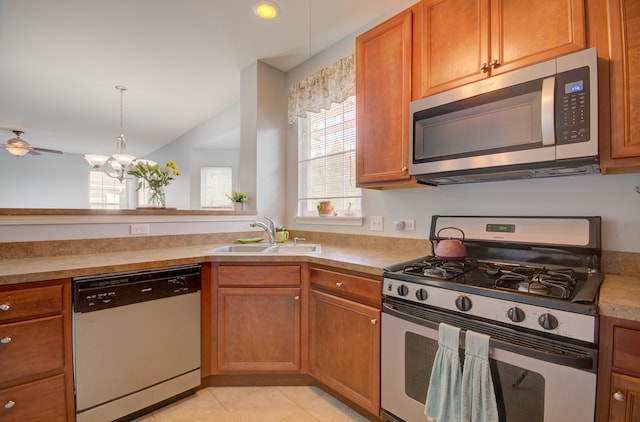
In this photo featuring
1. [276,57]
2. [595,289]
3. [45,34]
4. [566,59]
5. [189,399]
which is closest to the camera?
[595,289]

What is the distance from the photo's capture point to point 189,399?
5.94 ft

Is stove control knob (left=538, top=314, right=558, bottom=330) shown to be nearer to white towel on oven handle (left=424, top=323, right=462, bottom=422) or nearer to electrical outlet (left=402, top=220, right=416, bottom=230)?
white towel on oven handle (left=424, top=323, right=462, bottom=422)

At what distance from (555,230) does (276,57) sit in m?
2.62

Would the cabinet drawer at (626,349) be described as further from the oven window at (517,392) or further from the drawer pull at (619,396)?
the oven window at (517,392)

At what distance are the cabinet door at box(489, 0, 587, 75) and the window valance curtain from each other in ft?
3.68

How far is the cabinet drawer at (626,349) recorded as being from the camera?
0.86 m

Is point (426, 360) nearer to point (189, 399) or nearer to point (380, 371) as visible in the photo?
point (380, 371)

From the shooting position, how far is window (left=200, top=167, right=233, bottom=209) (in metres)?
5.40

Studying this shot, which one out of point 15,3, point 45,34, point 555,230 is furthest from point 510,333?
point 45,34

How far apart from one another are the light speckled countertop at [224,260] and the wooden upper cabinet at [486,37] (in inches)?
38.3

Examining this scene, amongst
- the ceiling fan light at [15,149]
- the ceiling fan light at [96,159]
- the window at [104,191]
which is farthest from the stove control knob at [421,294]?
the window at [104,191]

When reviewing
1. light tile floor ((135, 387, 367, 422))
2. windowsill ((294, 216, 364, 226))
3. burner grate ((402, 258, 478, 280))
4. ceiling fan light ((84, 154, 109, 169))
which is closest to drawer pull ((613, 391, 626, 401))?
burner grate ((402, 258, 478, 280))

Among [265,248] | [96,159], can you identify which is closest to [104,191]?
[96,159]

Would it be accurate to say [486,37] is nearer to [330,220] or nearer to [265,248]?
[330,220]
